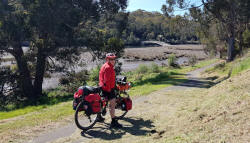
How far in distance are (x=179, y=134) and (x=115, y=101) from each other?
2.46 metres

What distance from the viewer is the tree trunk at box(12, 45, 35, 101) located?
18.4 m

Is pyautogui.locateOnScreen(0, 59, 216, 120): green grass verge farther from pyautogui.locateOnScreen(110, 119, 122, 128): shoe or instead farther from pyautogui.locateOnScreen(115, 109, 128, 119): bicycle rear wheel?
pyautogui.locateOnScreen(110, 119, 122, 128): shoe

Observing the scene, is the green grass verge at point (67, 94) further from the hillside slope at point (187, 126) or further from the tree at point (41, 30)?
the hillside slope at point (187, 126)

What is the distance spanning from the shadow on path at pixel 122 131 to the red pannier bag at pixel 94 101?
56 centimetres

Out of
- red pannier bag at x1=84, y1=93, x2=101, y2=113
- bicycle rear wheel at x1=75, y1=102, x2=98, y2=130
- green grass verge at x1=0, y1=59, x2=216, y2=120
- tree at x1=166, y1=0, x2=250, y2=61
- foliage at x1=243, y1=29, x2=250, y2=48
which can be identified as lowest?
green grass verge at x1=0, y1=59, x2=216, y2=120

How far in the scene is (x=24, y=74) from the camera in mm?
19000

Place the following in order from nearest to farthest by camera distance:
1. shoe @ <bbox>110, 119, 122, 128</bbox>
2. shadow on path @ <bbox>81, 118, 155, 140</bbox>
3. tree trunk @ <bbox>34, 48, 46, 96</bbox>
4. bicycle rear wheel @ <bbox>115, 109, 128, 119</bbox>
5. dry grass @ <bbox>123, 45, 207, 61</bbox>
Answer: shadow on path @ <bbox>81, 118, 155, 140</bbox>, shoe @ <bbox>110, 119, 122, 128</bbox>, bicycle rear wheel @ <bbox>115, 109, 128, 119</bbox>, tree trunk @ <bbox>34, 48, 46, 96</bbox>, dry grass @ <bbox>123, 45, 207, 61</bbox>

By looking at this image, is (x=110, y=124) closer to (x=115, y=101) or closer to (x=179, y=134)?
(x=115, y=101)

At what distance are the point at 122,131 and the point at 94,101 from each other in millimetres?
1031

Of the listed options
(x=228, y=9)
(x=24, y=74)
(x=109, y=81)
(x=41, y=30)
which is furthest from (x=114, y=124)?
(x=228, y=9)

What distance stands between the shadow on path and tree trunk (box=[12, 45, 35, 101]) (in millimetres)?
13238

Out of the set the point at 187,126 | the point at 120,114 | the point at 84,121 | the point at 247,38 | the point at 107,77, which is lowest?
the point at 120,114

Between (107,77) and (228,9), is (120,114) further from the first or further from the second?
(228,9)

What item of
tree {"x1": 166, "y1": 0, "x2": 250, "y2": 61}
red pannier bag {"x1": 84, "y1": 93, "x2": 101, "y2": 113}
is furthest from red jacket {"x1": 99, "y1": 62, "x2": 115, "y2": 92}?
tree {"x1": 166, "y1": 0, "x2": 250, "y2": 61}
